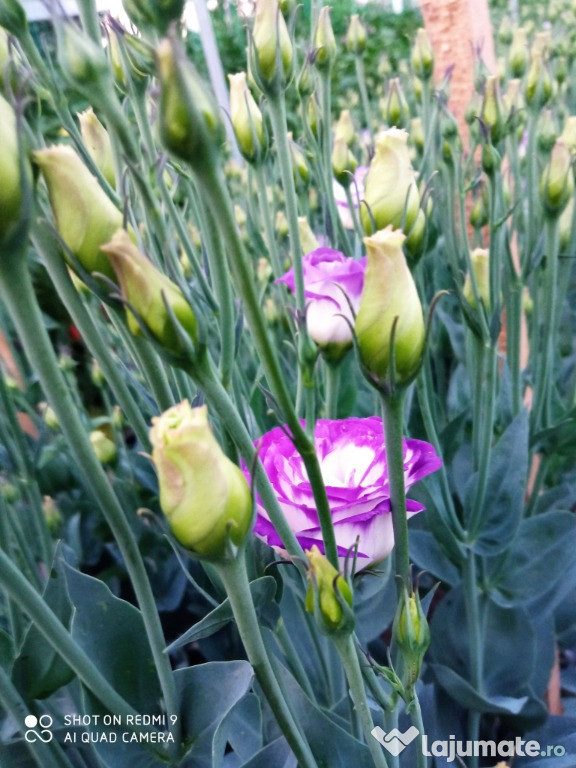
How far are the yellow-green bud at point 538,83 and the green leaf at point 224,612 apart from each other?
44 cm

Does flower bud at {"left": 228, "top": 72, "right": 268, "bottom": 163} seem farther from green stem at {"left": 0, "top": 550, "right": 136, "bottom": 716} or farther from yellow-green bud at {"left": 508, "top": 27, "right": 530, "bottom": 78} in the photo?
yellow-green bud at {"left": 508, "top": 27, "right": 530, "bottom": 78}

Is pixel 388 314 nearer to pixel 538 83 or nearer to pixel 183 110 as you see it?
pixel 183 110

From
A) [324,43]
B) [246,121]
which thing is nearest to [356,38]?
[324,43]

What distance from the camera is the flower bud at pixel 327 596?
18cm

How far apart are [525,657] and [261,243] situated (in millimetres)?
358

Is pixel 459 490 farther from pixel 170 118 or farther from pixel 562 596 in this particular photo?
pixel 170 118

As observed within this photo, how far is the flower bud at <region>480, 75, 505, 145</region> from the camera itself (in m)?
0.39

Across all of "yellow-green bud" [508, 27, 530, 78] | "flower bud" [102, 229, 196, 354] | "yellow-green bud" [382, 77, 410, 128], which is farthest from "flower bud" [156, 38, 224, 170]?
"yellow-green bud" [508, 27, 530, 78]

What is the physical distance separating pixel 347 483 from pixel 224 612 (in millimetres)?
71

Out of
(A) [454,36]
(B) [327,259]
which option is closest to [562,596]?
(B) [327,259]

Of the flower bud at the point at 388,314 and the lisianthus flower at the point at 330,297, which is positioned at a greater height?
the flower bud at the point at 388,314

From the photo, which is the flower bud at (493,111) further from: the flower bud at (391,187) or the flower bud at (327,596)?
the flower bud at (327,596)

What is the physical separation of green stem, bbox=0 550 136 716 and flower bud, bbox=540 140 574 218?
1.19 ft

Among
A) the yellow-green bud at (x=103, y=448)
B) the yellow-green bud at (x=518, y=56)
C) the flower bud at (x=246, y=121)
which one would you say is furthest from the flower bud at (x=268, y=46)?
the yellow-green bud at (x=518, y=56)
